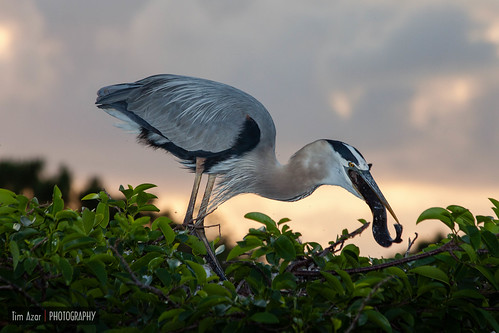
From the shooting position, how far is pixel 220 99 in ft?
24.5

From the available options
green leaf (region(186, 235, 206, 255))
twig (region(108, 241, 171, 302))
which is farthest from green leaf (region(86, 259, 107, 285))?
green leaf (region(186, 235, 206, 255))

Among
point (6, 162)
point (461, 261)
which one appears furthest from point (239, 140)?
point (6, 162)

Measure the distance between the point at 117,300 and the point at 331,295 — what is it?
1103mm

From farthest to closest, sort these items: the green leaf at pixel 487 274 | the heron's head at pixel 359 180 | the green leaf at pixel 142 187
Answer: the heron's head at pixel 359 180 → the green leaf at pixel 142 187 → the green leaf at pixel 487 274

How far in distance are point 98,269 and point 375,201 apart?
3889 mm

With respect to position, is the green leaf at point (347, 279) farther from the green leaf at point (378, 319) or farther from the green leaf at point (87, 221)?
the green leaf at point (87, 221)

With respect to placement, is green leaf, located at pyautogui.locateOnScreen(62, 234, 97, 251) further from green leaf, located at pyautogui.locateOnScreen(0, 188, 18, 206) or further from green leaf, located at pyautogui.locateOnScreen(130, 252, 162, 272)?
green leaf, located at pyautogui.locateOnScreen(0, 188, 18, 206)

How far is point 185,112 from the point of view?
744 cm

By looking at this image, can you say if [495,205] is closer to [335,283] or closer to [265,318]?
[335,283]

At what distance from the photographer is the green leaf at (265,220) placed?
→ 10.5 feet

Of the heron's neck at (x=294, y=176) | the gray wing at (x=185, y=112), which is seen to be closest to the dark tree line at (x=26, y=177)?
the gray wing at (x=185, y=112)

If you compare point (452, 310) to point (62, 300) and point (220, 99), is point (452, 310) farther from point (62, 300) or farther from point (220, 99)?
point (220, 99)

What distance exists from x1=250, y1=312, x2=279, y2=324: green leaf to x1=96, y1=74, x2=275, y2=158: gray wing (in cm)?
457

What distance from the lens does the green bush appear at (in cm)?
281
